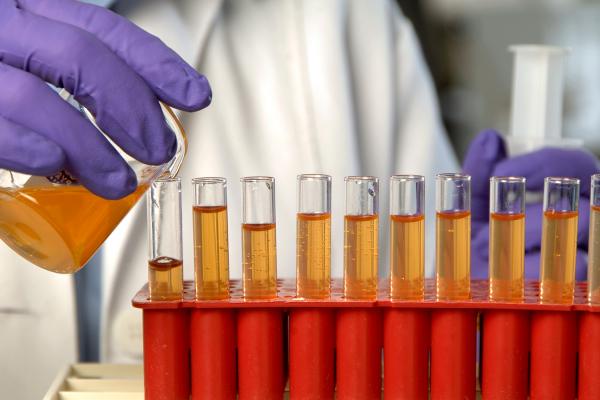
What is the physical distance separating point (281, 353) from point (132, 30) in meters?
0.34

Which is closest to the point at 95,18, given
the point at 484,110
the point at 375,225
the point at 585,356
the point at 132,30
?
the point at 132,30

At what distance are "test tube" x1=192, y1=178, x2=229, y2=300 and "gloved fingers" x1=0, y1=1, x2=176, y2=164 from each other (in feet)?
0.23

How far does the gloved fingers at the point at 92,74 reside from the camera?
72 cm

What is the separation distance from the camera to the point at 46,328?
1.07m

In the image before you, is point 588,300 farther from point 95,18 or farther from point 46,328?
point 46,328

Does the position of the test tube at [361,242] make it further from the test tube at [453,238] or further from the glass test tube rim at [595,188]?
the glass test tube rim at [595,188]

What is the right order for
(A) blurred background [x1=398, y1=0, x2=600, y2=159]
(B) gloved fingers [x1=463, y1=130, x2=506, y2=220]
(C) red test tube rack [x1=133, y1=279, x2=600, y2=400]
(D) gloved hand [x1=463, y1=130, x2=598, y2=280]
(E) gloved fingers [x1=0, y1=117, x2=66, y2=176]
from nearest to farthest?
(E) gloved fingers [x1=0, y1=117, x2=66, y2=176]
(C) red test tube rack [x1=133, y1=279, x2=600, y2=400]
(D) gloved hand [x1=463, y1=130, x2=598, y2=280]
(B) gloved fingers [x1=463, y1=130, x2=506, y2=220]
(A) blurred background [x1=398, y1=0, x2=600, y2=159]

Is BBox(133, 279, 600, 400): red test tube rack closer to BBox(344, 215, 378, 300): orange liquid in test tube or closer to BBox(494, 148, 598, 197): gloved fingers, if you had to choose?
BBox(344, 215, 378, 300): orange liquid in test tube

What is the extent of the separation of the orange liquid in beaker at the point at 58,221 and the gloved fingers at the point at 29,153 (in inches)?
1.4

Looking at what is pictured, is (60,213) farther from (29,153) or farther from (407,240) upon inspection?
(407,240)

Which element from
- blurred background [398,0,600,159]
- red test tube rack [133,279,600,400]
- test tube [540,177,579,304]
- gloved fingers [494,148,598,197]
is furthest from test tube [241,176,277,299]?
blurred background [398,0,600,159]

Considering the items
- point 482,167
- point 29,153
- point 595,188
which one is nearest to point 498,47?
point 482,167

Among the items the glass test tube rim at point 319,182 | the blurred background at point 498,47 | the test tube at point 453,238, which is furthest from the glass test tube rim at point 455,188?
the blurred background at point 498,47

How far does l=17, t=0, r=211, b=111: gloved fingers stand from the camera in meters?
0.76
